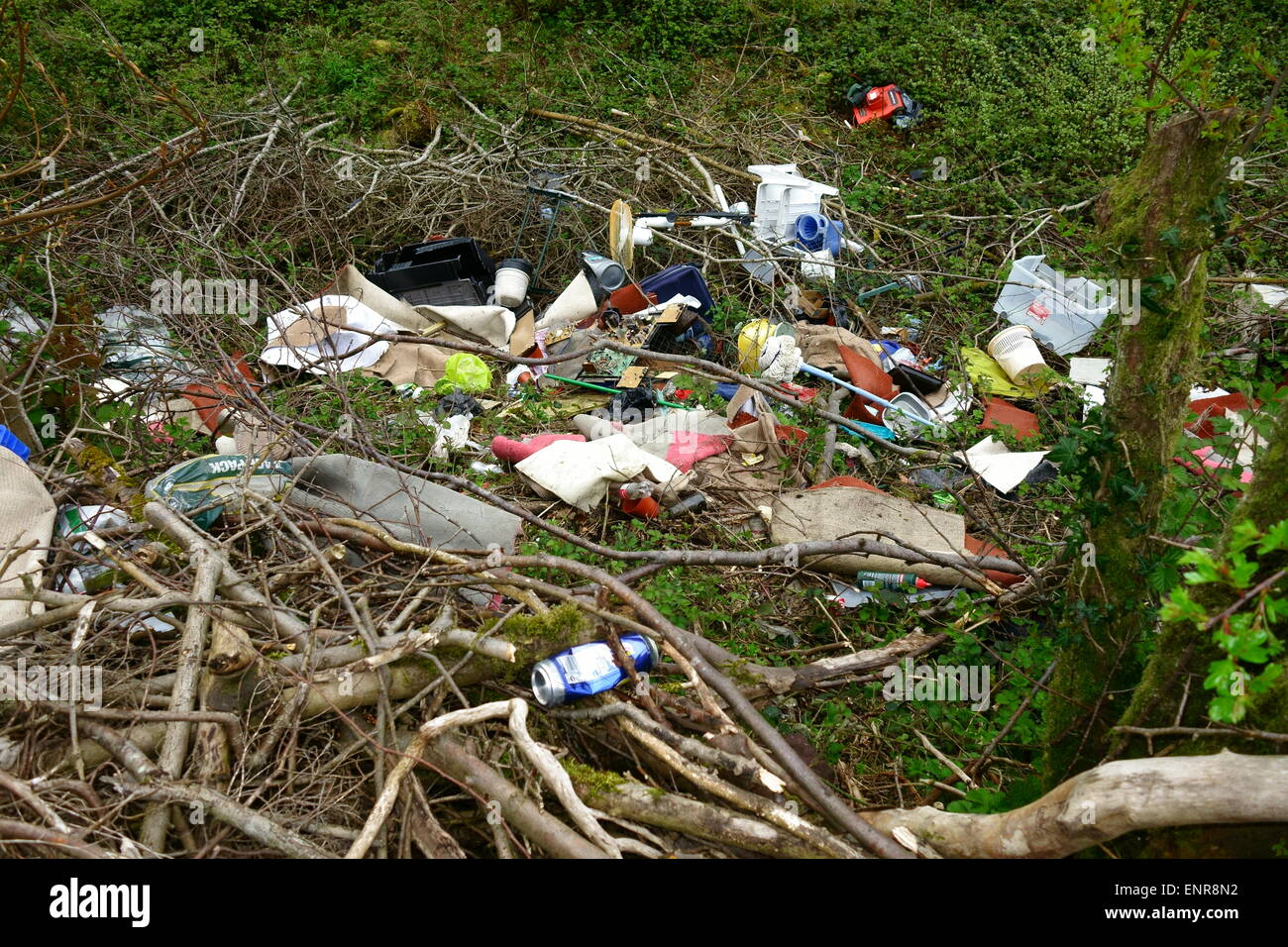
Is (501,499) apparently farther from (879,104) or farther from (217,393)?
(879,104)

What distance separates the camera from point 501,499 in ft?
12.2

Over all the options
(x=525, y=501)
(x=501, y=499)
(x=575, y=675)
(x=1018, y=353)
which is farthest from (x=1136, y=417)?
(x=1018, y=353)

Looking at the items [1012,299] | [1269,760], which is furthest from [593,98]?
[1269,760]

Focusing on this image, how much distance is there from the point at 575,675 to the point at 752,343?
316 cm

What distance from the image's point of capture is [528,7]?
8.31 m

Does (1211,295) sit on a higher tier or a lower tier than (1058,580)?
higher

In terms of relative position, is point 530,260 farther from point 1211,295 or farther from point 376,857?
point 376,857

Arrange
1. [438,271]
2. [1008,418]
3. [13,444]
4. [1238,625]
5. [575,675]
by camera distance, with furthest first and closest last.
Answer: [438,271], [1008,418], [13,444], [575,675], [1238,625]

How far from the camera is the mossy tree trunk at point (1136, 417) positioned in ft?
6.98

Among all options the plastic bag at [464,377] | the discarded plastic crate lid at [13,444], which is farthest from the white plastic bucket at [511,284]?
the discarded plastic crate lid at [13,444]

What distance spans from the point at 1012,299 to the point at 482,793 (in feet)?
15.5

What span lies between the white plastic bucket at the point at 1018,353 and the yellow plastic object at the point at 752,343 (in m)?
1.39

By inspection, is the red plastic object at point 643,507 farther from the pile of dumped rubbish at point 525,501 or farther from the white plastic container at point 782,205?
the white plastic container at point 782,205

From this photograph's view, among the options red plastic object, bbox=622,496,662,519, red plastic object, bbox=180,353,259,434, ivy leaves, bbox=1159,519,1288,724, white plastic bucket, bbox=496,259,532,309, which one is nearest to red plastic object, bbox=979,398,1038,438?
red plastic object, bbox=622,496,662,519
